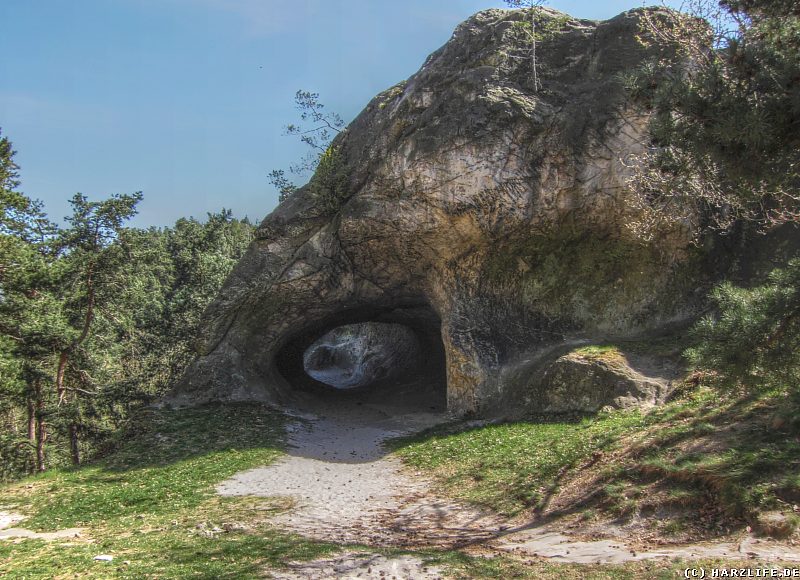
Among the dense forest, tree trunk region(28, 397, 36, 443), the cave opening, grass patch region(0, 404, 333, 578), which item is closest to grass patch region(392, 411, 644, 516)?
grass patch region(0, 404, 333, 578)

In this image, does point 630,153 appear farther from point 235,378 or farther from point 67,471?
point 67,471

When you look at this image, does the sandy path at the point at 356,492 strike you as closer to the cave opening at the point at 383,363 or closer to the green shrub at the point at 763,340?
the green shrub at the point at 763,340

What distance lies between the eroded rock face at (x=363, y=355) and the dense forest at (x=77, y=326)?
1249cm

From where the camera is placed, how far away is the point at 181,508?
12727mm

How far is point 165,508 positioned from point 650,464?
10.3m

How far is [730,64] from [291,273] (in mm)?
20175

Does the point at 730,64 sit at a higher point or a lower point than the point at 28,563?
higher

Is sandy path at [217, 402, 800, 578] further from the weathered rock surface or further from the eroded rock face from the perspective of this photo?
the eroded rock face

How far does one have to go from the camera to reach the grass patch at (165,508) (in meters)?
8.48

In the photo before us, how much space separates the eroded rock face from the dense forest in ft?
41.0

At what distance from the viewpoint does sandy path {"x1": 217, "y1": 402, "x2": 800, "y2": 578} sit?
26.1 ft

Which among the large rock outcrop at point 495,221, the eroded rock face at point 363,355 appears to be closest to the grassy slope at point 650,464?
the large rock outcrop at point 495,221

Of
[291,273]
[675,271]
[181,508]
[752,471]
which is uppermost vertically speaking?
[291,273]

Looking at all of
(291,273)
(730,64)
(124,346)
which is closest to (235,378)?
(291,273)
